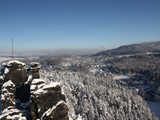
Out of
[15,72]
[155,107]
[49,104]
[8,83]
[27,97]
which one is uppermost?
[15,72]

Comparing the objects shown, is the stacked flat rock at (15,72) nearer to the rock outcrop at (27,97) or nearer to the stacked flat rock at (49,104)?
the rock outcrop at (27,97)

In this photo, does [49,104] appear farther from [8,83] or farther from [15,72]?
[15,72]

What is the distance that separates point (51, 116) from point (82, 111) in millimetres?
88075

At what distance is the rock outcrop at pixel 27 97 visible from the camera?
3080 centimetres

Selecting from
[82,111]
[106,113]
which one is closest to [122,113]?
[106,113]

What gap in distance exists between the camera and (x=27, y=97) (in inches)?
1544

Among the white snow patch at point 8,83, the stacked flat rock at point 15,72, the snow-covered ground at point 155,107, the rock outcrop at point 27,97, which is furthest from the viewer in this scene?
the snow-covered ground at point 155,107

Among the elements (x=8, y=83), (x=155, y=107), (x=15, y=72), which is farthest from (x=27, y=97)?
(x=155, y=107)

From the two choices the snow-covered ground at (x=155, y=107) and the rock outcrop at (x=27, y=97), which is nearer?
the rock outcrop at (x=27, y=97)

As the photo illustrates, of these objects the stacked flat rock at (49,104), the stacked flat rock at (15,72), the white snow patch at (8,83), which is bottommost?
the stacked flat rock at (49,104)

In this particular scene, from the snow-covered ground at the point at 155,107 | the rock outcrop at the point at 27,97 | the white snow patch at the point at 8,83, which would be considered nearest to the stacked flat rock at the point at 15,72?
the rock outcrop at the point at 27,97

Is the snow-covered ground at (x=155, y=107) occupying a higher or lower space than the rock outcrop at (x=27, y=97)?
lower

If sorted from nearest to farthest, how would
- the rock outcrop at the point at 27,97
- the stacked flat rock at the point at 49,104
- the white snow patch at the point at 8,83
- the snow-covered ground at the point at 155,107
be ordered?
the stacked flat rock at the point at 49,104, the rock outcrop at the point at 27,97, the white snow patch at the point at 8,83, the snow-covered ground at the point at 155,107

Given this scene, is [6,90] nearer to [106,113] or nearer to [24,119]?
[24,119]
